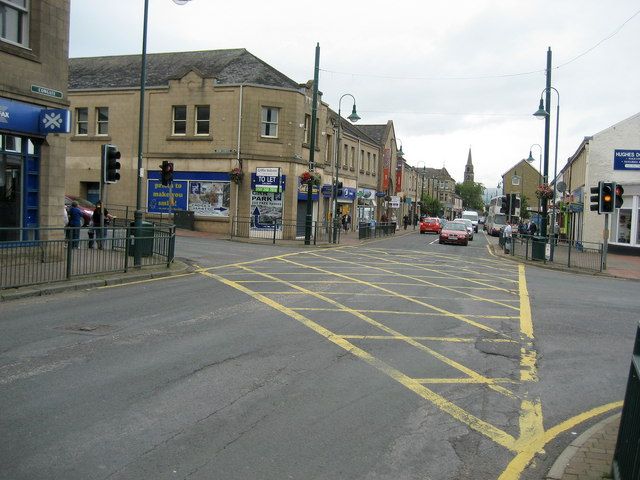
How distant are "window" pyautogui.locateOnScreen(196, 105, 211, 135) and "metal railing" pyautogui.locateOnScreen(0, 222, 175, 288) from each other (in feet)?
59.6

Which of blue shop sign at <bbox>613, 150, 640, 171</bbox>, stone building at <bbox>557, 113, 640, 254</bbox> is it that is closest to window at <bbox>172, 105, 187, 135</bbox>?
stone building at <bbox>557, 113, 640, 254</bbox>

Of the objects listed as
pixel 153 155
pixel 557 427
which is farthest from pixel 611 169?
pixel 557 427

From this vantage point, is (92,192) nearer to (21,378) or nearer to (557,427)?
(21,378)

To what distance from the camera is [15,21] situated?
14.8 meters

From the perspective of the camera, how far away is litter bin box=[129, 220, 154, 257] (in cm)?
1510

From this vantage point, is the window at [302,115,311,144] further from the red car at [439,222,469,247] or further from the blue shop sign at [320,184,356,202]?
the red car at [439,222,469,247]

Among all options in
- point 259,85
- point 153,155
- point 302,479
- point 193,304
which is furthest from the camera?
point 153,155

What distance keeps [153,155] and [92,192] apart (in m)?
4.97

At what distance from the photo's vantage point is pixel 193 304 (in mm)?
11180

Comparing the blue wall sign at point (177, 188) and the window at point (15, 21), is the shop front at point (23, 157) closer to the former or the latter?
the window at point (15, 21)

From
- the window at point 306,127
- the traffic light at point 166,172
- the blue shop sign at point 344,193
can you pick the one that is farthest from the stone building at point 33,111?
the blue shop sign at point 344,193

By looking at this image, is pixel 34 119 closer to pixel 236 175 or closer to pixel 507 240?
pixel 236 175

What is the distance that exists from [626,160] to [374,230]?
15802 millimetres

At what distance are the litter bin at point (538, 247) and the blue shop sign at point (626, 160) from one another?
12.0 m
